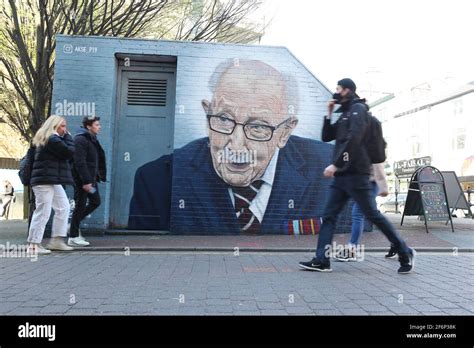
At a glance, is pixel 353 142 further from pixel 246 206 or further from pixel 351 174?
pixel 246 206

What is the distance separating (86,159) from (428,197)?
272 inches

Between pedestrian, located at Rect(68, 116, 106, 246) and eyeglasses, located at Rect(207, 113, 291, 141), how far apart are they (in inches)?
95.7

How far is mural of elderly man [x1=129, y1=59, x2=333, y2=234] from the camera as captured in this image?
329 inches

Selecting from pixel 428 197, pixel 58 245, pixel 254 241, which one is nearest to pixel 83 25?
pixel 58 245

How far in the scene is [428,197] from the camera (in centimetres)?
878

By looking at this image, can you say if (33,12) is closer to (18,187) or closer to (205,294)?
(205,294)

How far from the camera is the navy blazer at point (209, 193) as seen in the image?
27.3 feet

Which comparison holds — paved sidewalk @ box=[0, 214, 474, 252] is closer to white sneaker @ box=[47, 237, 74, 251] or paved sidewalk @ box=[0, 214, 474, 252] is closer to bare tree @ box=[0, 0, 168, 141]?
white sneaker @ box=[47, 237, 74, 251]

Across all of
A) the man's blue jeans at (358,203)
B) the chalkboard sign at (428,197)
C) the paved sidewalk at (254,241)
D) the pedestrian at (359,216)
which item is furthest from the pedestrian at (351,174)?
the chalkboard sign at (428,197)

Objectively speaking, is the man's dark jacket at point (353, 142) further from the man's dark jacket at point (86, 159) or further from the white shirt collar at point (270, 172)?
the man's dark jacket at point (86, 159)

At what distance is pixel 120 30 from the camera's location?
1155 centimetres

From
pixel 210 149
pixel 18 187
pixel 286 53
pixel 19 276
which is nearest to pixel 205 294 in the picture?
pixel 19 276

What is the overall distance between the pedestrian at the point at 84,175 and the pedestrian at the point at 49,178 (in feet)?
1.27

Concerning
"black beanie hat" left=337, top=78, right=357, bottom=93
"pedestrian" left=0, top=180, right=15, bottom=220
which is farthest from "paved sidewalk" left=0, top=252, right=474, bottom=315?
"pedestrian" left=0, top=180, right=15, bottom=220
